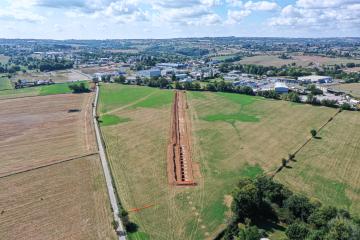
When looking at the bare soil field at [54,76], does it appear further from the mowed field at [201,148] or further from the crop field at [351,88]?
the crop field at [351,88]

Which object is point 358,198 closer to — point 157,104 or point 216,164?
point 216,164

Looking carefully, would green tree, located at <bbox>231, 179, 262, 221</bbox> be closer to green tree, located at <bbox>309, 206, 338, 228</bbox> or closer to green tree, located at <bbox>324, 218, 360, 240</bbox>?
green tree, located at <bbox>309, 206, 338, 228</bbox>

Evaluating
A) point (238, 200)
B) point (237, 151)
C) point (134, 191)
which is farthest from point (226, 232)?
point (237, 151)

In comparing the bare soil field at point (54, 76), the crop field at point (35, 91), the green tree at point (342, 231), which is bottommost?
the green tree at point (342, 231)

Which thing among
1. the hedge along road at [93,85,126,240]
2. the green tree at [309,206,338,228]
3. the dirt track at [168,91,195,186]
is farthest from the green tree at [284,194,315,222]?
the hedge along road at [93,85,126,240]

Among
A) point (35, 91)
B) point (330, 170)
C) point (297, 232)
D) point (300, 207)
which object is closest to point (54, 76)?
point (35, 91)

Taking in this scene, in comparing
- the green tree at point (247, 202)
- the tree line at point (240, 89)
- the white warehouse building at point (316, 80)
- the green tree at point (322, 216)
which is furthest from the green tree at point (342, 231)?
the white warehouse building at point (316, 80)
